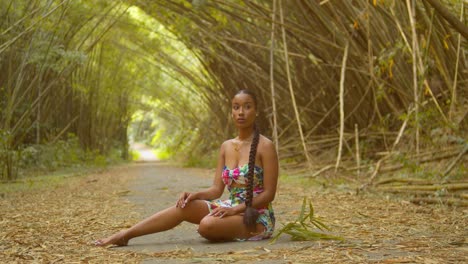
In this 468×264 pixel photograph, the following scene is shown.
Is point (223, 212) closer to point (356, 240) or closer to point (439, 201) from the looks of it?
point (356, 240)

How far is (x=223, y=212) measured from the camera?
255cm

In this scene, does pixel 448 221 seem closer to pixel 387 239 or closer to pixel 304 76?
pixel 387 239

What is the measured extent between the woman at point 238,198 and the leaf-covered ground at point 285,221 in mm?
214

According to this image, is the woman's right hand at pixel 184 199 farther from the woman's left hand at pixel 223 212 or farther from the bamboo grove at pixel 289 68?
the bamboo grove at pixel 289 68

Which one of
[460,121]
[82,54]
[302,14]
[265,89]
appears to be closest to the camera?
[460,121]

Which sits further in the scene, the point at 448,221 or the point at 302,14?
the point at 302,14

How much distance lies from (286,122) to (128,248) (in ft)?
20.6

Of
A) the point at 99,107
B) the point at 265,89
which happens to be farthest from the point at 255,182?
the point at 99,107

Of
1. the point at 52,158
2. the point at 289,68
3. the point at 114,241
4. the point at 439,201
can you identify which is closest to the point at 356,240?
the point at 114,241

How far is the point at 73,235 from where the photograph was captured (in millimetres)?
2857

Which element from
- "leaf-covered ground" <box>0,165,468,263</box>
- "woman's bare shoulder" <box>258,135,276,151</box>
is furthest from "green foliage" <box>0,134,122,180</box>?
"woman's bare shoulder" <box>258,135,276,151</box>

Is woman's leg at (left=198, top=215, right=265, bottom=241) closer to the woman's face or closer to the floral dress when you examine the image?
the floral dress

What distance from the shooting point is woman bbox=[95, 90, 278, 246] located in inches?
100

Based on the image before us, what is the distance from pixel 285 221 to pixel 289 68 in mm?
3305
